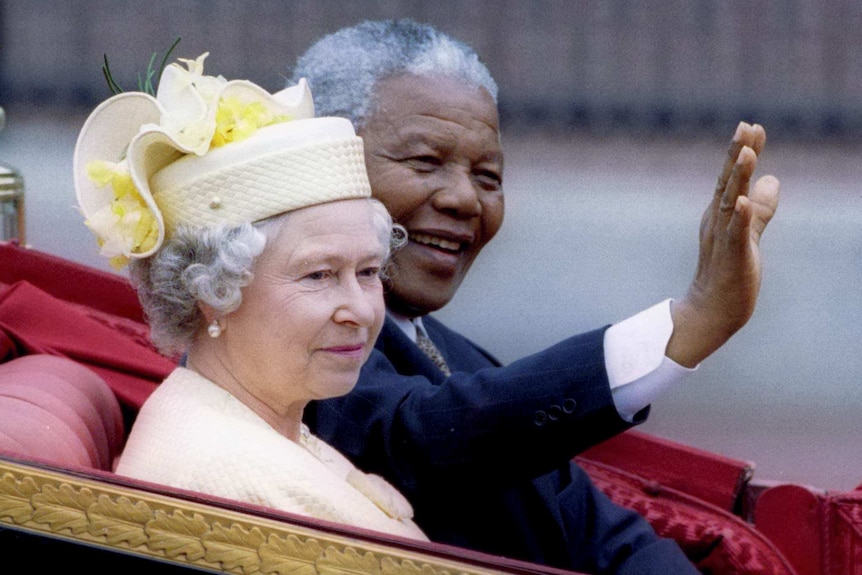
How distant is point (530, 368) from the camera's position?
1661 mm

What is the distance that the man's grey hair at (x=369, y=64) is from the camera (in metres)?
2.03

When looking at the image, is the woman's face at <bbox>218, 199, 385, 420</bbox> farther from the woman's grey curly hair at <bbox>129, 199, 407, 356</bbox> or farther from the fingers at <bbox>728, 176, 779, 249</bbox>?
the fingers at <bbox>728, 176, 779, 249</bbox>

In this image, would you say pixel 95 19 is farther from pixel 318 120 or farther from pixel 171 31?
pixel 318 120

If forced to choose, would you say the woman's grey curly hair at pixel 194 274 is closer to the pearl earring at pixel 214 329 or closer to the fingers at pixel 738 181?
the pearl earring at pixel 214 329

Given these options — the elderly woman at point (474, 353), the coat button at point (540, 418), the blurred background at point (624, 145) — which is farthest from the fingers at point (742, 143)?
the blurred background at point (624, 145)

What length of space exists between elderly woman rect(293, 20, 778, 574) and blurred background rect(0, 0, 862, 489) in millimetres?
2873

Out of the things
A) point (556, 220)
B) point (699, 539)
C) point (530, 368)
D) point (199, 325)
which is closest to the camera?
point (199, 325)

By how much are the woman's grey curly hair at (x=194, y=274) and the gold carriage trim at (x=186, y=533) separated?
0.23 m

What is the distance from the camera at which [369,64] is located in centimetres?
204

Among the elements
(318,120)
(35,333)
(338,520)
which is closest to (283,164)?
(318,120)

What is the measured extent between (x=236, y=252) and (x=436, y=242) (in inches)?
26.1

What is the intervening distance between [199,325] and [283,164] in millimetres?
206

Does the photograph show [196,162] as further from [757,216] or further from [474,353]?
[474,353]

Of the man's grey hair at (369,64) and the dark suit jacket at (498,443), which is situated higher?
the man's grey hair at (369,64)
